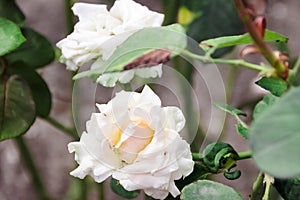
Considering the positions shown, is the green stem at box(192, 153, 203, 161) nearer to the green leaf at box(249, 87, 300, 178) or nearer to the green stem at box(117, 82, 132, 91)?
the green stem at box(117, 82, 132, 91)

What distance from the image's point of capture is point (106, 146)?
19.3 inches

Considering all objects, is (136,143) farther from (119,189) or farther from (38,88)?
(38,88)

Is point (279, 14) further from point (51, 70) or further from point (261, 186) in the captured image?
point (261, 186)

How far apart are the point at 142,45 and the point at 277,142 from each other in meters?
0.16

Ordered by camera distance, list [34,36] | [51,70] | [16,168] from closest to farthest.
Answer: [34,36], [16,168], [51,70]

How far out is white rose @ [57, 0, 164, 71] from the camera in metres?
0.53

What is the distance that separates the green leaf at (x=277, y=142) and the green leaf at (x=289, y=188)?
17 centimetres

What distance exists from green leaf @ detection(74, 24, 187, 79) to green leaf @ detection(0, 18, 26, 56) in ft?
0.38

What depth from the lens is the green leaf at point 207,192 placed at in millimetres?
508

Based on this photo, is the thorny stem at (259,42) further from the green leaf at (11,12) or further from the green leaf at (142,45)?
the green leaf at (11,12)

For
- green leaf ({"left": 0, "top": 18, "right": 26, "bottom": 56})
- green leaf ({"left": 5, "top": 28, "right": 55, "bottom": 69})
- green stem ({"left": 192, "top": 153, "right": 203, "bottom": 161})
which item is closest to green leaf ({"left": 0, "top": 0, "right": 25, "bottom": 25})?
green leaf ({"left": 5, "top": 28, "right": 55, "bottom": 69})

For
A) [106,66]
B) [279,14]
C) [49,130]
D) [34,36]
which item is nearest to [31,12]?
[49,130]

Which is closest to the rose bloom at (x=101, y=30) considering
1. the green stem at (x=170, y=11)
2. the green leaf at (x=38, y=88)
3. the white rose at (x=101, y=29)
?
the white rose at (x=101, y=29)

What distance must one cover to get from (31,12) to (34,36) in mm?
982
